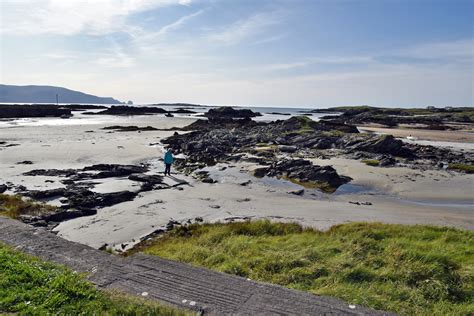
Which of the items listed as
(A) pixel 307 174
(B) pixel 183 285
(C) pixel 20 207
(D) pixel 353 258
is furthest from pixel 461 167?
(C) pixel 20 207

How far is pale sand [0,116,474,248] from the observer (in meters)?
12.4

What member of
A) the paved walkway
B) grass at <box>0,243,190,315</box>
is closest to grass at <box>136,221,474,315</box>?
the paved walkway

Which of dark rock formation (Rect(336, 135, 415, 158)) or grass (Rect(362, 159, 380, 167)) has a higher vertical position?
dark rock formation (Rect(336, 135, 415, 158))

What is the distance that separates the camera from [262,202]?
1602cm

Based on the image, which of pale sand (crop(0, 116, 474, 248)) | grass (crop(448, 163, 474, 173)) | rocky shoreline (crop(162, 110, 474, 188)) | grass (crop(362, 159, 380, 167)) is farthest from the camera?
grass (crop(362, 159, 380, 167))

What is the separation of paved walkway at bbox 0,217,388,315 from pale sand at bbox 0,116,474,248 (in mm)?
3336

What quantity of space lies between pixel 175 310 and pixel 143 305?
460 millimetres

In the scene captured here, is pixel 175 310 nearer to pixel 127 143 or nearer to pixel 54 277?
pixel 54 277

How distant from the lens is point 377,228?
10953mm

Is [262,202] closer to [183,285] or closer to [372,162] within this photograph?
[183,285]

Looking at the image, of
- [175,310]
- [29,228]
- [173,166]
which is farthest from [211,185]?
[175,310]

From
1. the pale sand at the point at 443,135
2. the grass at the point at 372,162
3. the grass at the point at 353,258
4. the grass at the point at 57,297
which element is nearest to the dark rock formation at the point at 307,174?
the grass at the point at 372,162

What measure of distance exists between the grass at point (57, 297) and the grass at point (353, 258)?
2782 millimetres

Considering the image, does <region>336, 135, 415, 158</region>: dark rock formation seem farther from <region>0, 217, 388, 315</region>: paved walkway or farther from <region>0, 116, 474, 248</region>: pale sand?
<region>0, 217, 388, 315</region>: paved walkway
